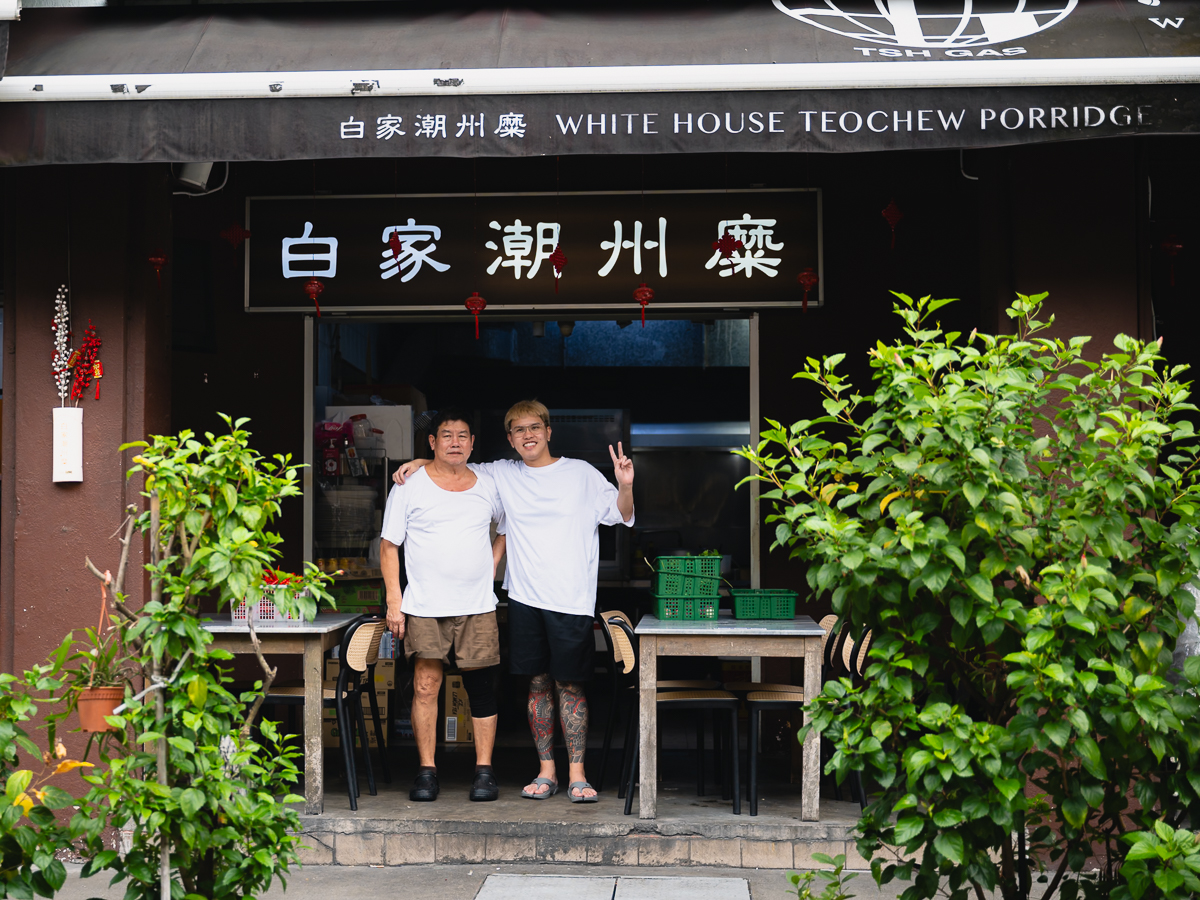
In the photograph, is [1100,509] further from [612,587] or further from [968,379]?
[612,587]

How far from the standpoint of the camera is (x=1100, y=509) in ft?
11.2

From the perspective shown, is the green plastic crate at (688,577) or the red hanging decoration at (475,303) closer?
the green plastic crate at (688,577)

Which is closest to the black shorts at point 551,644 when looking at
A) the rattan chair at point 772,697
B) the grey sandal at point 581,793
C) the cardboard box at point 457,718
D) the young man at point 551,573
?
the young man at point 551,573

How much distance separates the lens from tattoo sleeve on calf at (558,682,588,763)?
5.98 m

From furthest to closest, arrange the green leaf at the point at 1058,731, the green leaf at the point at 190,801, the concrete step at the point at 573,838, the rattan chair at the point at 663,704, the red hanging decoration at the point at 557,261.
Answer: the red hanging decoration at the point at 557,261
the rattan chair at the point at 663,704
the concrete step at the point at 573,838
the green leaf at the point at 190,801
the green leaf at the point at 1058,731

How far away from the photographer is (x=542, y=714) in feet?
20.1

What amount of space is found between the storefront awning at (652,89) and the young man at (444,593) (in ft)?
5.74

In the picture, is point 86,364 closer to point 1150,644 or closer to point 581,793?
point 581,793

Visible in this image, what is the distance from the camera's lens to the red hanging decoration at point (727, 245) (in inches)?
264

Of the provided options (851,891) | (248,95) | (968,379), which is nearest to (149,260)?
(248,95)

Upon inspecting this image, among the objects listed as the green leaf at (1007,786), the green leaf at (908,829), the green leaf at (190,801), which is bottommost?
the green leaf at (908,829)

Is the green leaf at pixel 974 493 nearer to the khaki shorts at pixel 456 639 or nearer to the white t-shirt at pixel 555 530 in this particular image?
the white t-shirt at pixel 555 530

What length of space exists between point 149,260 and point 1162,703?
495 centimetres

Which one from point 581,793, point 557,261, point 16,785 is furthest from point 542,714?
point 16,785
